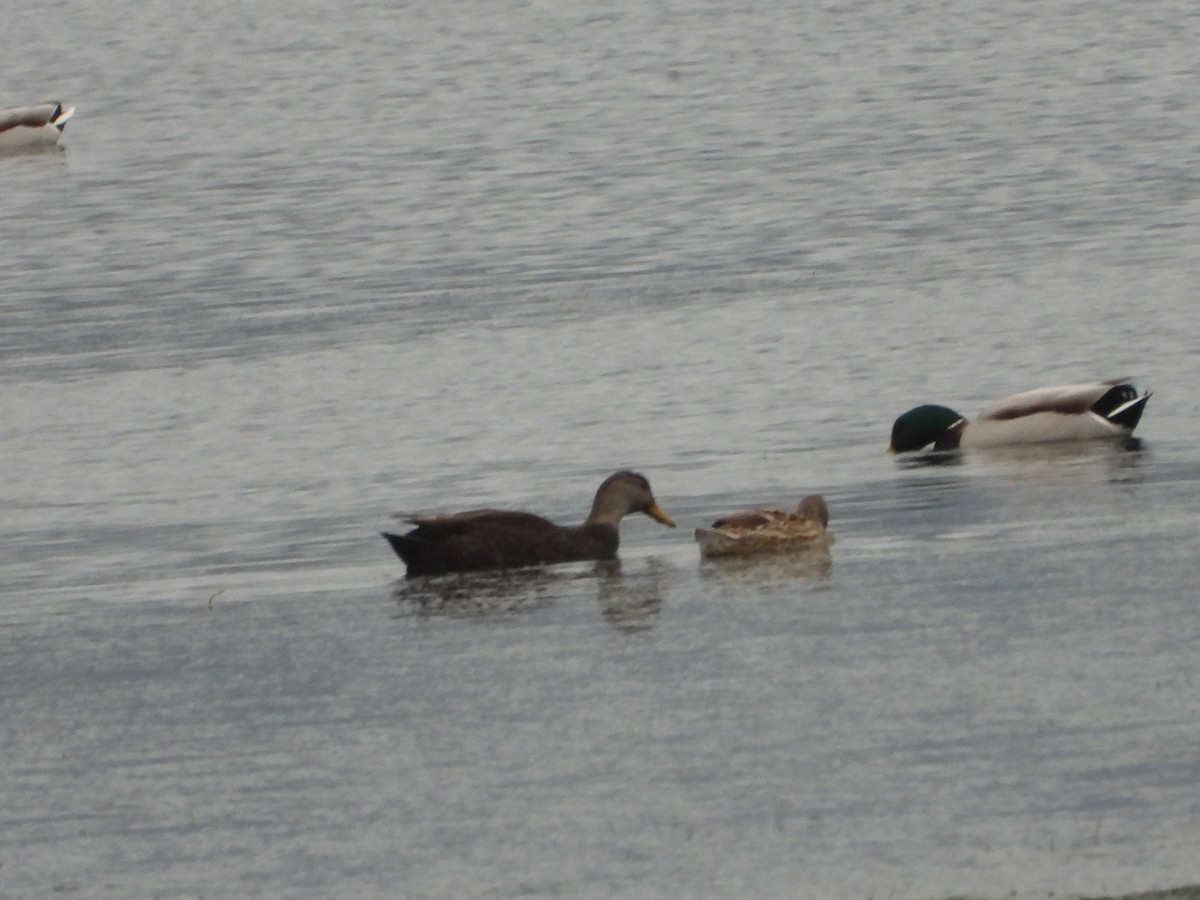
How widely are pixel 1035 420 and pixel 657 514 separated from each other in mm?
3355

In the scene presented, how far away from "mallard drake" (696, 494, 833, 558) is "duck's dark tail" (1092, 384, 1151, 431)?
3618mm

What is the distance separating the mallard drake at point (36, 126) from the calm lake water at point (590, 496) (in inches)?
82.1

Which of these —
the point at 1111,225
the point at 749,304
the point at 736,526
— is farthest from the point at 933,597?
the point at 1111,225

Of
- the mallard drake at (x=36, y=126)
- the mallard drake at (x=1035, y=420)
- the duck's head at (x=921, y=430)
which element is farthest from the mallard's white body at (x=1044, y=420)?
the mallard drake at (x=36, y=126)

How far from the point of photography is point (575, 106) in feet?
127

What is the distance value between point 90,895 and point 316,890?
58 cm

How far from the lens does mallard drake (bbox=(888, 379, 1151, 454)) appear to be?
48.8ft

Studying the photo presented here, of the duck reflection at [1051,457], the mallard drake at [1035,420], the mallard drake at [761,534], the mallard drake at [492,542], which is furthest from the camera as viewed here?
the mallard drake at [1035,420]

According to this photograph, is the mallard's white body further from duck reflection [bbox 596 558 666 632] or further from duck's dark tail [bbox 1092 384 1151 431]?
duck reflection [bbox 596 558 666 632]

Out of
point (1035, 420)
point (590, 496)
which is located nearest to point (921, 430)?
point (1035, 420)

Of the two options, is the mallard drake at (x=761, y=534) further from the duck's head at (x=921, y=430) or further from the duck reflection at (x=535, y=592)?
the duck's head at (x=921, y=430)

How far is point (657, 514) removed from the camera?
12430 mm

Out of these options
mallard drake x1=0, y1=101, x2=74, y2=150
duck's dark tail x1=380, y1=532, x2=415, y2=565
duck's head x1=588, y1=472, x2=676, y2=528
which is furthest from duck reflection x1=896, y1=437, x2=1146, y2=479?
mallard drake x1=0, y1=101, x2=74, y2=150

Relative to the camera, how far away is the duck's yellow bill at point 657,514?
40.7ft
